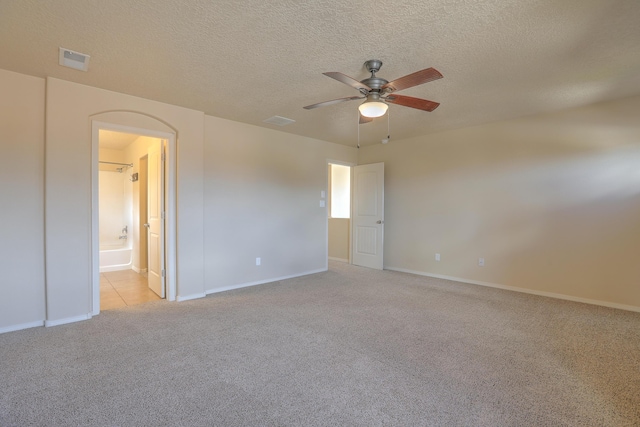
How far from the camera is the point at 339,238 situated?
7.06m

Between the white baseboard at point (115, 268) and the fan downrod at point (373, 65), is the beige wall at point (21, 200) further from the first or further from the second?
the fan downrod at point (373, 65)

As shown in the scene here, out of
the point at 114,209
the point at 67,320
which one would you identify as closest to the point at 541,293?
the point at 67,320

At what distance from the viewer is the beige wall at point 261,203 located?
170 inches

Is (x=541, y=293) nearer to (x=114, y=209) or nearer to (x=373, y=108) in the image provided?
(x=373, y=108)

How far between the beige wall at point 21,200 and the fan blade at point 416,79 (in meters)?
3.46

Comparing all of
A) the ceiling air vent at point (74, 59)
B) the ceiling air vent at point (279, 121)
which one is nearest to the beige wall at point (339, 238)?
the ceiling air vent at point (279, 121)

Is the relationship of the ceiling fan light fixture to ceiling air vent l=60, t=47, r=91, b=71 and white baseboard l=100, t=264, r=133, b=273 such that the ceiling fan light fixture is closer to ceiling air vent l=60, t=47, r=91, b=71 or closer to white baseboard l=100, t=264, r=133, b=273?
ceiling air vent l=60, t=47, r=91, b=71

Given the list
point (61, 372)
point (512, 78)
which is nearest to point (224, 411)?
point (61, 372)

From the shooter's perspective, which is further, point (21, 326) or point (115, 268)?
Result: point (115, 268)

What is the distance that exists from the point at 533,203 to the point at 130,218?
743cm

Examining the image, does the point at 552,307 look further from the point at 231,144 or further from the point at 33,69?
the point at 33,69

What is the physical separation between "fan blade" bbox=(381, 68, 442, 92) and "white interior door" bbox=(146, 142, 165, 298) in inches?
124

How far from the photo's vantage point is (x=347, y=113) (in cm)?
401

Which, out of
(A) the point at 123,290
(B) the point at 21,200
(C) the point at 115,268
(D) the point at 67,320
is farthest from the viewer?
(C) the point at 115,268
